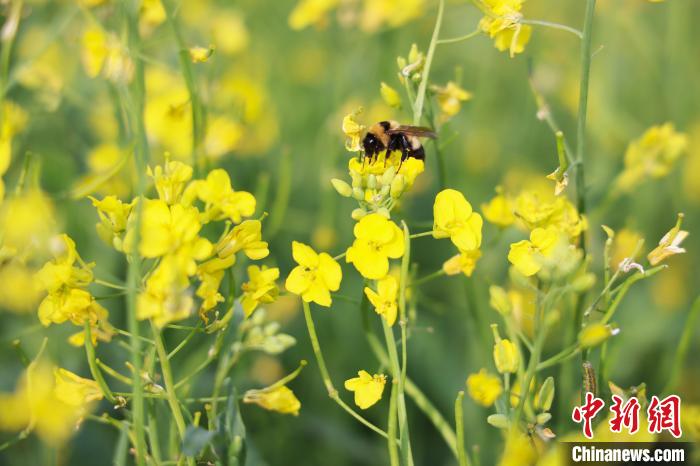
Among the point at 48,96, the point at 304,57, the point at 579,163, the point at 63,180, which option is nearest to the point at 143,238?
the point at 579,163

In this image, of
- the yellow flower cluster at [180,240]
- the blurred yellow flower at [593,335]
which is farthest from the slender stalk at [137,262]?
the blurred yellow flower at [593,335]

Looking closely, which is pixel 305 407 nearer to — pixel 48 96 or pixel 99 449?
pixel 99 449

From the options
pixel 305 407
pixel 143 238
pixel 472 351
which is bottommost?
pixel 305 407

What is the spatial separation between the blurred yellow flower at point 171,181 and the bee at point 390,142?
0.37 m

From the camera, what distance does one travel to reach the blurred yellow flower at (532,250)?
3.90 ft

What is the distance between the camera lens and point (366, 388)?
3.91 feet

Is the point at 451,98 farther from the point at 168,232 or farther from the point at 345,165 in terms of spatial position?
the point at 345,165

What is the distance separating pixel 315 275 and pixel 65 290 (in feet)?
1.21

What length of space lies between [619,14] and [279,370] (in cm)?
157

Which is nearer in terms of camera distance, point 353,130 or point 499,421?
point 499,421

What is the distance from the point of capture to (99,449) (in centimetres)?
187

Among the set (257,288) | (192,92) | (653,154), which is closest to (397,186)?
(257,288)

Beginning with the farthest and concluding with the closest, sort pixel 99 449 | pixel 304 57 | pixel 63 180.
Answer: pixel 304 57 < pixel 63 180 < pixel 99 449

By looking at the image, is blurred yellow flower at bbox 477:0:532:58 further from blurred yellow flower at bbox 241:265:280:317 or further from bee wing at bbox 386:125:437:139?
blurred yellow flower at bbox 241:265:280:317
